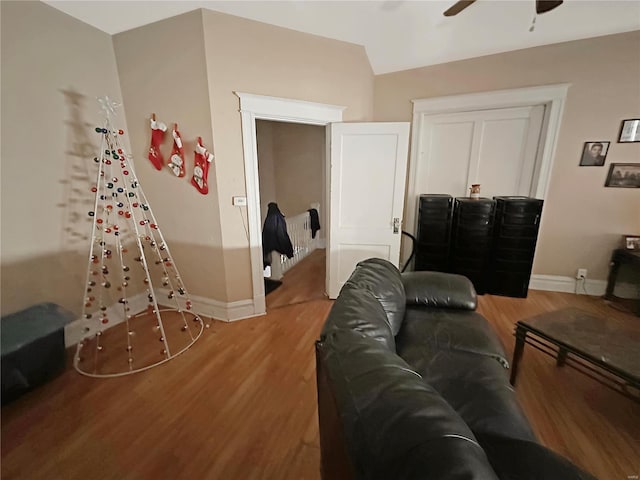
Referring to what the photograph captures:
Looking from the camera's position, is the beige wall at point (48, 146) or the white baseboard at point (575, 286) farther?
the white baseboard at point (575, 286)

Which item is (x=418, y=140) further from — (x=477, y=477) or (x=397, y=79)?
(x=477, y=477)

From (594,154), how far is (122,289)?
197 inches

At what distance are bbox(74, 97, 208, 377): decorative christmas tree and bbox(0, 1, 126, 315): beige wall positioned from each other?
0.44 feet

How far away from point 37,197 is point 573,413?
3875 millimetres

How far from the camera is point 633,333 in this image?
4.99 feet

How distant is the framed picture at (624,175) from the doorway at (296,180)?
344cm

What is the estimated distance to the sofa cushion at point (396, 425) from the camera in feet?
1.79

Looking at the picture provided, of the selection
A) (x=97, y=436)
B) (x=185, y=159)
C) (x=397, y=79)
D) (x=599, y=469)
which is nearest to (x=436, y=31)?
(x=397, y=79)

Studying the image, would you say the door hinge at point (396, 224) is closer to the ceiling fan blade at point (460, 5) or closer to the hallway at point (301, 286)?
the hallway at point (301, 286)

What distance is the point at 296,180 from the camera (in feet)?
16.0

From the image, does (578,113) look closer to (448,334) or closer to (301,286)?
(448,334)

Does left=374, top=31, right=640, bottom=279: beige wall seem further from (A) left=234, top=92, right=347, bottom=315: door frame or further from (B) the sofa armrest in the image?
(B) the sofa armrest

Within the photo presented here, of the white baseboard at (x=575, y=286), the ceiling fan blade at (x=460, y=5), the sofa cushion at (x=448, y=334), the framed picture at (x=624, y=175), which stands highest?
the ceiling fan blade at (x=460, y=5)

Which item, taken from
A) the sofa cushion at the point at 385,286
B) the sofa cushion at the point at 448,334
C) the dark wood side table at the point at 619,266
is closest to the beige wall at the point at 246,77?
the sofa cushion at the point at 385,286
